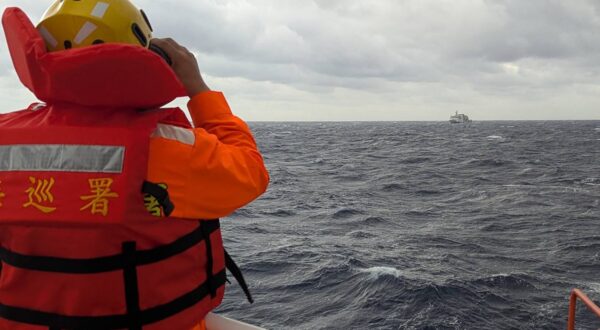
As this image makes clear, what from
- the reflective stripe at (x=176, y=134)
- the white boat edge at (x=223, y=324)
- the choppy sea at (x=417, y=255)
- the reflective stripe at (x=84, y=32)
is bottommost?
the choppy sea at (x=417, y=255)

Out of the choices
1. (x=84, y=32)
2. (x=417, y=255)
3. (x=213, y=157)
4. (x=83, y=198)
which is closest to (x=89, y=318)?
(x=83, y=198)

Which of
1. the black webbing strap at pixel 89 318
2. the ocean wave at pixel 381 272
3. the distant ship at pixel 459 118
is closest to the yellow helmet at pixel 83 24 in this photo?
the black webbing strap at pixel 89 318

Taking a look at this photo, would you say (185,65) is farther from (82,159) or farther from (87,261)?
(87,261)

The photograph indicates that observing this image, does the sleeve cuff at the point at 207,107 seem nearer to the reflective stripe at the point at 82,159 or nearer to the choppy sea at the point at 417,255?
the reflective stripe at the point at 82,159

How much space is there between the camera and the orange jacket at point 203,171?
1.48m

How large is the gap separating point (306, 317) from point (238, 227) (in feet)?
25.3

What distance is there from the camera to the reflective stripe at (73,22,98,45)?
152 centimetres

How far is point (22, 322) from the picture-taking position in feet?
5.14

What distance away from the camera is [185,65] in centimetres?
175

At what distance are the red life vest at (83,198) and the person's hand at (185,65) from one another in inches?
7.8

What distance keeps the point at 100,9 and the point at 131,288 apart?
2.86ft

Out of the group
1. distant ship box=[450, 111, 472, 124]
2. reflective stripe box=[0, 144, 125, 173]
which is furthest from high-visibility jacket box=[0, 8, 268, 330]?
distant ship box=[450, 111, 472, 124]

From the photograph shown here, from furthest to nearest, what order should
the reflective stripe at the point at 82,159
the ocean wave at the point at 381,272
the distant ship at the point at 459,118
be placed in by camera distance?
the distant ship at the point at 459,118 → the ocean wave at the point at 381,272 → the reflective stripe at the point at 82,159

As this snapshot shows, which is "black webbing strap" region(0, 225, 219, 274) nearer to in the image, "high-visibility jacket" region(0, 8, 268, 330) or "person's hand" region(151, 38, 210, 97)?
"high-visibility jacket" region(0, 8, 268, 330)
